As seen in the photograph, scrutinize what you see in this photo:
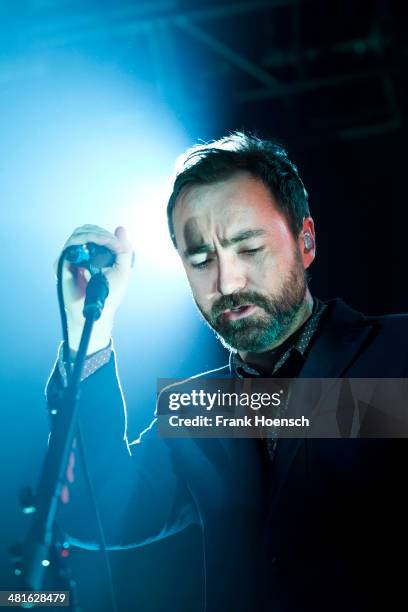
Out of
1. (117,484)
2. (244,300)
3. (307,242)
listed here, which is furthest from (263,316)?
(117,484)

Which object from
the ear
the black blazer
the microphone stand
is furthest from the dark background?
the microphone stand

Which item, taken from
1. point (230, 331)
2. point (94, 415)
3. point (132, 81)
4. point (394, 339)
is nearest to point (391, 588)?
point (394, 339)

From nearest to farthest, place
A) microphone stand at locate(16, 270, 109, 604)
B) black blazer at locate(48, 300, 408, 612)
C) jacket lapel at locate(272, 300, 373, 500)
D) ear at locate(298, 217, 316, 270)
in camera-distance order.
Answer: microphone stand at locate(16, 270, 109, 604) < black blazer at locate(48, 300, 408, 612) < jacket lapel at locate(272, 300, 373, 500) < ear at locate(298, 217, 316, 270)

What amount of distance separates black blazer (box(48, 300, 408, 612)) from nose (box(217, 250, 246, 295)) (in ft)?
0.92

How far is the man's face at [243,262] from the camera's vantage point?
170cm

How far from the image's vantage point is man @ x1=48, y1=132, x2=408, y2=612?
1491 millimetres

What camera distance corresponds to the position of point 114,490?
1.75 meters

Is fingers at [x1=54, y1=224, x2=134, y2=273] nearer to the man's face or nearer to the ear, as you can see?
the man's face

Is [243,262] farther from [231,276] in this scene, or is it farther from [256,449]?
[256,449]

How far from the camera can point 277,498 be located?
5.08 ft

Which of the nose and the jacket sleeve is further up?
the nose

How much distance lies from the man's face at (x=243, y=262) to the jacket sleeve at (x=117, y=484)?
0.39m

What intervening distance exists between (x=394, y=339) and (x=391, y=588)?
660 millimetres

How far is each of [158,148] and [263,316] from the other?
0.91m
